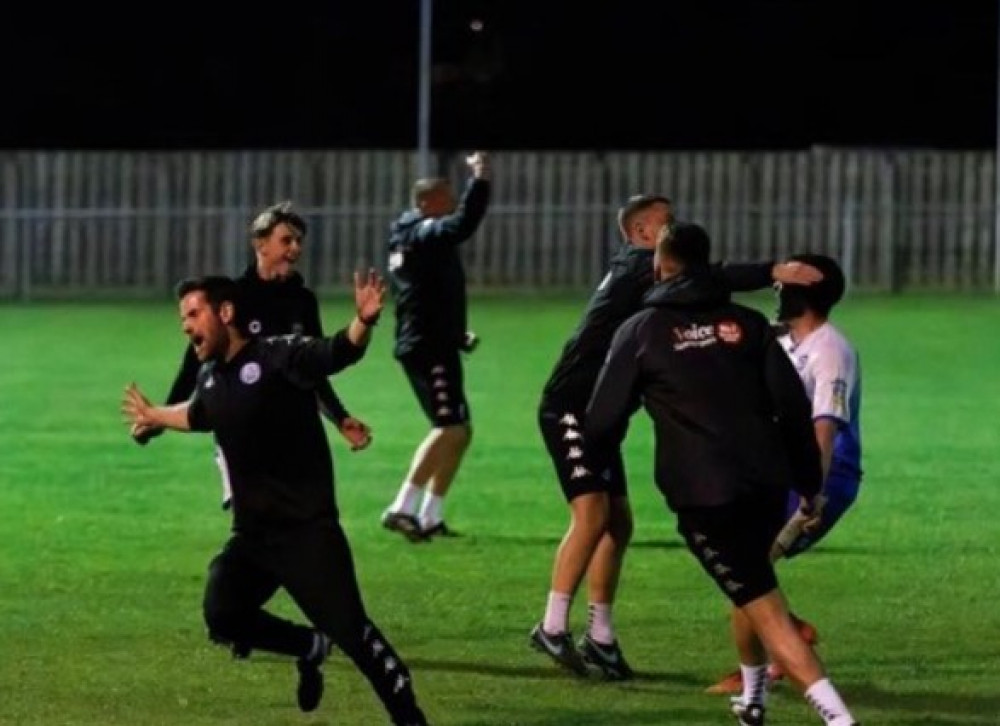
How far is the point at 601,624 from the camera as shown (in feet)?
36.3

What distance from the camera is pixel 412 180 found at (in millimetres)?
40125

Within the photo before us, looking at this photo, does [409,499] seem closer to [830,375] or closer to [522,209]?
[830,375]

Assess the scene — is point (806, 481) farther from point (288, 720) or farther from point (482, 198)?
point (482, 198)

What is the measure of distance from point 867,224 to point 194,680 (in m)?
29.0

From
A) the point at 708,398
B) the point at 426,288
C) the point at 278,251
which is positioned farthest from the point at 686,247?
the point at 426,288

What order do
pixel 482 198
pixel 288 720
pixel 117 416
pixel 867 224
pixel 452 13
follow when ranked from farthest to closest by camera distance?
pixel 452 13 < pixel 867 224 < pixel 117 416 < pixel 482 198 < pixel 288 720

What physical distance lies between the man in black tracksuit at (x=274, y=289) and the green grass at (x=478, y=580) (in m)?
1.16

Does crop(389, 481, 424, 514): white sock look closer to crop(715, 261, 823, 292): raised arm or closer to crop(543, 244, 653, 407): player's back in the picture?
crop(543, 244, 653, 407): player's back

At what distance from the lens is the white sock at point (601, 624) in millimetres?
11078

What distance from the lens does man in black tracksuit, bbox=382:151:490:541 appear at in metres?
15.6

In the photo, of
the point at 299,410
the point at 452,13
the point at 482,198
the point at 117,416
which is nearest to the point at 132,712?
the point at 299,410

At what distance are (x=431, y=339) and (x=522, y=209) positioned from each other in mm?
23566

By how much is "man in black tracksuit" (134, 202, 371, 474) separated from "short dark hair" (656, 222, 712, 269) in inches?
103

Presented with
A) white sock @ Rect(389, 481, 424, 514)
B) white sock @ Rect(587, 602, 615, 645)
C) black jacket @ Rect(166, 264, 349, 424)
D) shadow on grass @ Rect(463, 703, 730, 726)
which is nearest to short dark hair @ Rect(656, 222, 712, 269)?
shadow on grass @ Rect(463, 703, 730, 726)
